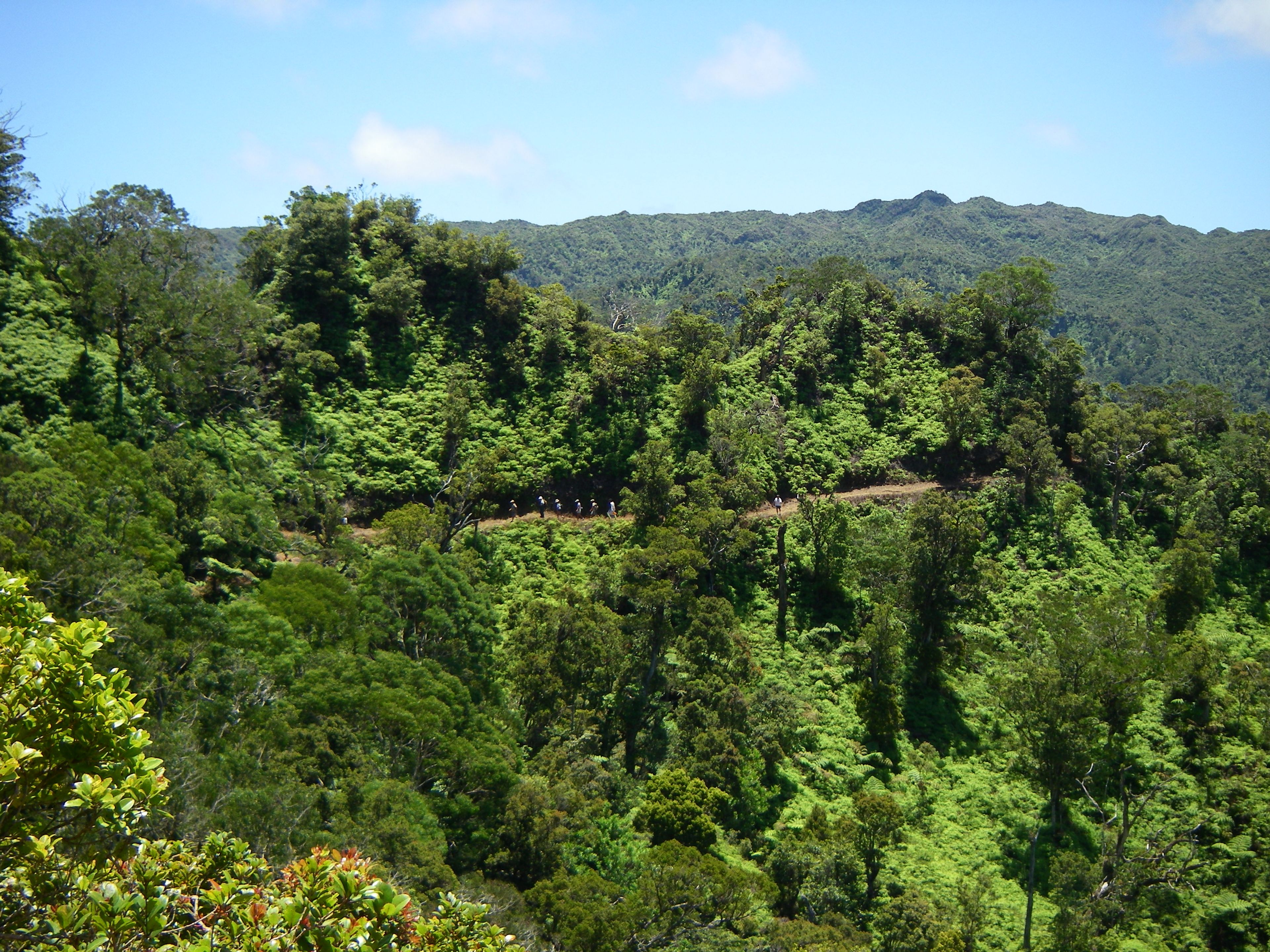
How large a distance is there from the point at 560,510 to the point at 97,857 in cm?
3576

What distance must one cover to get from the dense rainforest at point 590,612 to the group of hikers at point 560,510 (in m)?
Result: 0.44

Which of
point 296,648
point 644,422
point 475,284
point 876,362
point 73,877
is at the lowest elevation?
point 296,648

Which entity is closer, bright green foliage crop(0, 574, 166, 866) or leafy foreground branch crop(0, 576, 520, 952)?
leafy foreground branch crop(0, 576, 520, 952)

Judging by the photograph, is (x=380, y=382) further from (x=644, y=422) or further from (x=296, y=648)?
(x=296, y=648)

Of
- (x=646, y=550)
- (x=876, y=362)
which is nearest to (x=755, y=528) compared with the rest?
(x=646, y=550)

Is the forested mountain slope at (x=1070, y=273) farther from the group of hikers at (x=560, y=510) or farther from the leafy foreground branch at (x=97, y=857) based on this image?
the leafy foreground branch at (x=97, y=857)

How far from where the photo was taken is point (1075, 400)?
49.3m

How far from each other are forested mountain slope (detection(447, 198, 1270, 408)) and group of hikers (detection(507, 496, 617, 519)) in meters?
52.7

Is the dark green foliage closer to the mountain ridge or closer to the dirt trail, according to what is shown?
the dirt trail

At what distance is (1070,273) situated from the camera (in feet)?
584

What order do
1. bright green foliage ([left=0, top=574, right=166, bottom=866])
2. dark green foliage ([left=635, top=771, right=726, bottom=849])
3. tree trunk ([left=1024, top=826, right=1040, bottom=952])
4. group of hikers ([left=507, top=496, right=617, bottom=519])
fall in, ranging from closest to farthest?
bright green foliage ([left=0, top=574, right=166, bottom=866]) < dark green foliage ([left=635, top=771, right=726, bottom=849]) < tree trunk ([left=1024, top=826, right=1040, bottom=952]) < group of hikers ([left=507, top=496, right=617, bottom=519])

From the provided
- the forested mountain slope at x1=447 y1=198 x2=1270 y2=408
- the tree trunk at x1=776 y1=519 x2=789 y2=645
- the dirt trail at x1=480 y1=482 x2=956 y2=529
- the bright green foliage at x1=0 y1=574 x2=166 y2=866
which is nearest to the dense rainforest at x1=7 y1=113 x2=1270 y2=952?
the bright green foliage at x1=0 y1=574 x2=166 y2=866

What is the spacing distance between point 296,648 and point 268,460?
1765cm

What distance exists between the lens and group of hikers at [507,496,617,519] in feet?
140
